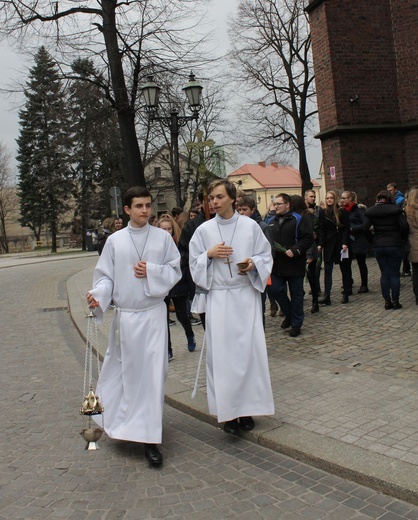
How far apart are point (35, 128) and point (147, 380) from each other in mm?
54401

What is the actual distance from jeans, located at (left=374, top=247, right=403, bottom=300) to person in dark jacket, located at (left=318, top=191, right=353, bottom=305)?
0.96m

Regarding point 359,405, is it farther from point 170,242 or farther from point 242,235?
point 170,242

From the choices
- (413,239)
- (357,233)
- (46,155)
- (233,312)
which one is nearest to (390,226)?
(413,239)

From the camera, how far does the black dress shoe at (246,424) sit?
15.3 feet

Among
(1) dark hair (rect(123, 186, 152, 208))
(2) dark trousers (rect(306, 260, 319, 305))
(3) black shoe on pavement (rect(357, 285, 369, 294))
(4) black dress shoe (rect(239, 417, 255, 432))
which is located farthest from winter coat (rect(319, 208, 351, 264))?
(1) dark hair (rect(123, 186, 152, 208))

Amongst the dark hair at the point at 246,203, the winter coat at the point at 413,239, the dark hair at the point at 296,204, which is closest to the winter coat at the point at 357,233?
the winter coat at the point at 413,239

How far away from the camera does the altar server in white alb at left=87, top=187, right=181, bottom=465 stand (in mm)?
4359

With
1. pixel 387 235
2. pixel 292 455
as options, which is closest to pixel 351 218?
pixel 387 235

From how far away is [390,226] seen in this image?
351 inches

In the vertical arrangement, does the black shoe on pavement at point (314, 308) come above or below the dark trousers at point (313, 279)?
below

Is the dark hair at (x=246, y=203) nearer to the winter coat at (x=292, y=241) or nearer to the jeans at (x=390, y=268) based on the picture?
the winter coat at (x=292, y=241)

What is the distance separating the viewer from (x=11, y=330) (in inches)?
425

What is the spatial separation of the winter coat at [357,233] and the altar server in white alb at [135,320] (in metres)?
6.48

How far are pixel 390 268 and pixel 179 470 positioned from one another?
584 centimetres
